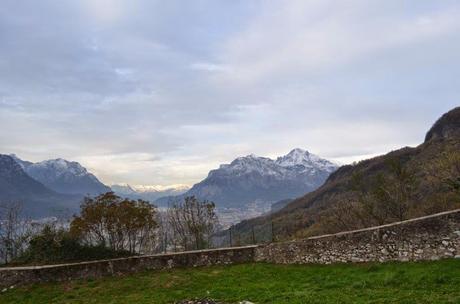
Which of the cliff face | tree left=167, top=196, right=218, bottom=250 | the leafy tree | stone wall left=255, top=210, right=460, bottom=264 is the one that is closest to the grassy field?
stone wall left=255, top=210, right=460, bottom=264

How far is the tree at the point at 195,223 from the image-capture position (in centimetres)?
5509

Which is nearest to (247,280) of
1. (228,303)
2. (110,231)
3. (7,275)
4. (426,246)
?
(228,303)

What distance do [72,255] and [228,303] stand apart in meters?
20.4

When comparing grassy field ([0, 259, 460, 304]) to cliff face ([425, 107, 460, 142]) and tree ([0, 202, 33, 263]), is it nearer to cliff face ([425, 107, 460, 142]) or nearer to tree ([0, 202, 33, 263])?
tree ([0, 202, 33, 263])

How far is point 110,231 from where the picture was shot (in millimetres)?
42531

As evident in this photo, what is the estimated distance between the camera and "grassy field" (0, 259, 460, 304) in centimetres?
1582

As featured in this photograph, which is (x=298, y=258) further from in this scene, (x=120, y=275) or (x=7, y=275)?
(x=7, y=275)

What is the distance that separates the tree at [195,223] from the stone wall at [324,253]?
23782 millimetres

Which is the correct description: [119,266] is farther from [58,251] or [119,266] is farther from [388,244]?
[388,244]

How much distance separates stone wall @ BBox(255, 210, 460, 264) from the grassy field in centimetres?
96

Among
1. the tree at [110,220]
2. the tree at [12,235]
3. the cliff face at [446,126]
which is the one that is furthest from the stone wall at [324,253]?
the cliff face at [446,126]

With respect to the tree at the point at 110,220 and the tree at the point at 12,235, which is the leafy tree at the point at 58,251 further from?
the tree at the point at 12,235

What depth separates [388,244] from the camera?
22516 mm

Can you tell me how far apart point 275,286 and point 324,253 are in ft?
21.8
